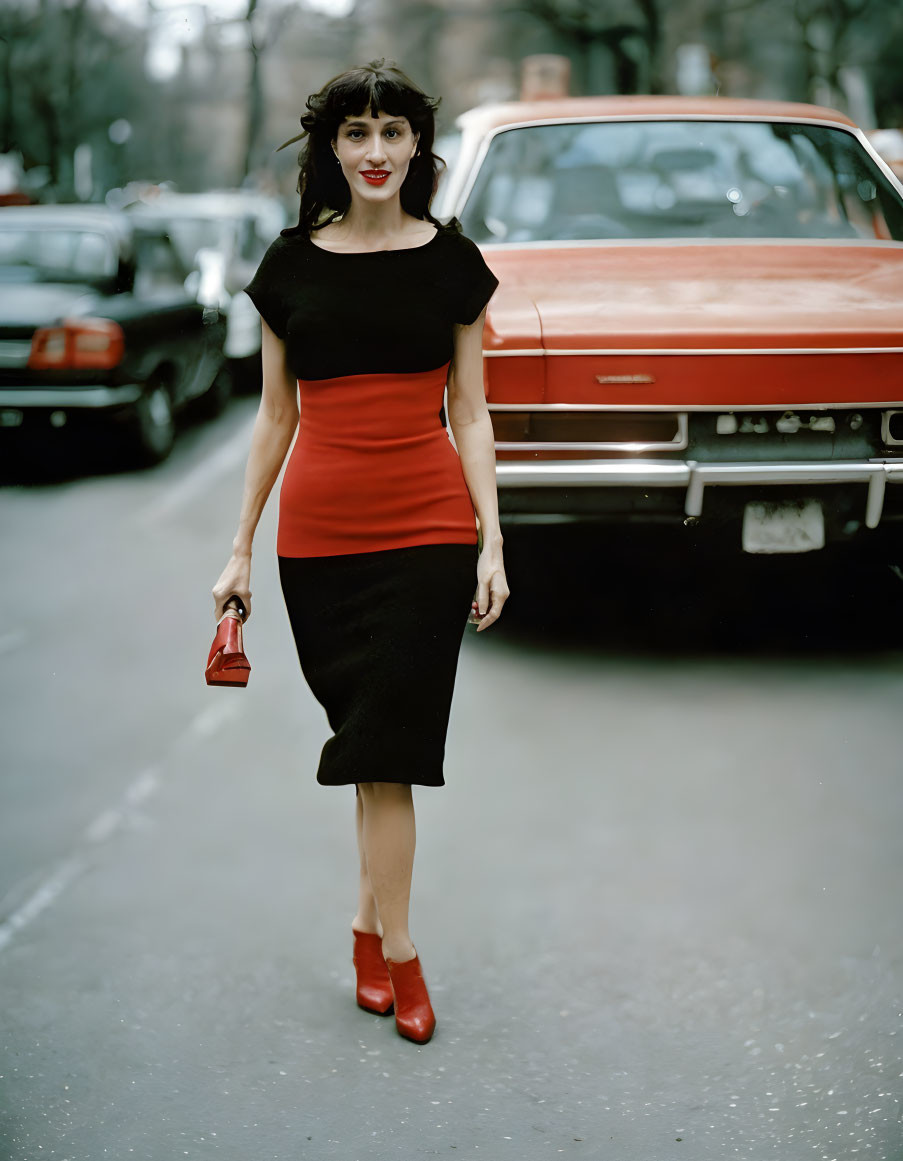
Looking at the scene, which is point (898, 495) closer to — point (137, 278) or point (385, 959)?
point (385, 959)

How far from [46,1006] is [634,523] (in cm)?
248

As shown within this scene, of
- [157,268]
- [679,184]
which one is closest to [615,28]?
[157,268]

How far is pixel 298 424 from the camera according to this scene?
303cm

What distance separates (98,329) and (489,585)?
6.21 metres

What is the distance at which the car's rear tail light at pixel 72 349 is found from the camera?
339 inches

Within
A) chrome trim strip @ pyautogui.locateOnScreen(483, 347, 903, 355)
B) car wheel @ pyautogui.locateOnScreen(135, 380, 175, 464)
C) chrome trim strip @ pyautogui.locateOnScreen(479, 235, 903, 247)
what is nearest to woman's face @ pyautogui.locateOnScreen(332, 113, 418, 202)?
chrome trim strip @ pyautogui.locateOnScreen(483, 347, 903, 355)

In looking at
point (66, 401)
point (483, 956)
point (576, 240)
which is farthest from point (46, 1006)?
point (66, 401)

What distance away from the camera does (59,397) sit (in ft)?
28.4

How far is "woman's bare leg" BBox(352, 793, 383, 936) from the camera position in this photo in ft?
10.4

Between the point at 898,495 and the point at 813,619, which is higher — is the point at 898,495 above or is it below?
above

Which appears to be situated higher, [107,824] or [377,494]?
[377,494]

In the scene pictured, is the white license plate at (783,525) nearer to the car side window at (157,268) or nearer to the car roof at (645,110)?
the car roof at (645,110)

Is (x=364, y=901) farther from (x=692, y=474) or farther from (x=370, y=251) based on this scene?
(x=692, y=474)

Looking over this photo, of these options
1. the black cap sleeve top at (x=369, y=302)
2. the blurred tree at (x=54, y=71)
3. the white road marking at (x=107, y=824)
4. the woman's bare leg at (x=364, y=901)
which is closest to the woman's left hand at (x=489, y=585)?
the black cap sleeve top at (x=369, y=302)
